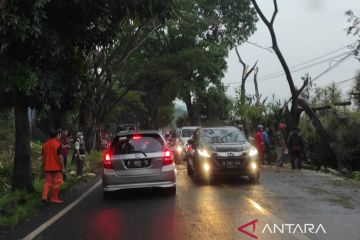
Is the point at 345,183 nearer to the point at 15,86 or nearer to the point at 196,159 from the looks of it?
the point at 196,159

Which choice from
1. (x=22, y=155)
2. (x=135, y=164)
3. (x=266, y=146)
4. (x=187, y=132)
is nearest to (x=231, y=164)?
Answer: (x=135, y=164)

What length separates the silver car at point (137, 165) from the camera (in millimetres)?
12719

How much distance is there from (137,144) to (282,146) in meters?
9.87

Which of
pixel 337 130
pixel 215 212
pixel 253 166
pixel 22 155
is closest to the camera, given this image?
pixel 215 212

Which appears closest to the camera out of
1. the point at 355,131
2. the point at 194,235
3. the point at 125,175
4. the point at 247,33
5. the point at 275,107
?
the point at 194,235

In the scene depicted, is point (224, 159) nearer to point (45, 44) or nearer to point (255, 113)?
point (45, 44)

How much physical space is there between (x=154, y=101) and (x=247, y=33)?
43.0 feet

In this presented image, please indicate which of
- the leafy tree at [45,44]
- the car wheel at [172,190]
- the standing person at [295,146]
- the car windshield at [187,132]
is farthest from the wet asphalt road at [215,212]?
the car windshield at [187,132]

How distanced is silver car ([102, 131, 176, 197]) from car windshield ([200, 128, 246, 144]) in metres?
3.53

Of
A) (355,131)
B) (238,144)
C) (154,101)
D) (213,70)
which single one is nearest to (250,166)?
(238,144)

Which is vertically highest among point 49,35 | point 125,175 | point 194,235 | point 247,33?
point 247,33

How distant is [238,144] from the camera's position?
15.8m

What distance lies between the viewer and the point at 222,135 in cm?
1666

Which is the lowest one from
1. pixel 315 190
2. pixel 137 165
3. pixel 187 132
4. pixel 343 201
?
pixel 343 201
